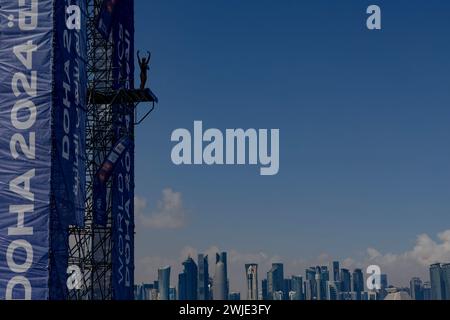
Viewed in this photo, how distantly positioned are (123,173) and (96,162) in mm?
3270

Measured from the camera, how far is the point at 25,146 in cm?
4219

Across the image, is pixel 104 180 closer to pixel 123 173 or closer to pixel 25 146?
pixel 123 173

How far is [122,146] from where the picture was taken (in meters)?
58.4

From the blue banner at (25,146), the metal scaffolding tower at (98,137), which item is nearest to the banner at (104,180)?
the metal scaffolding tower at (98,137)

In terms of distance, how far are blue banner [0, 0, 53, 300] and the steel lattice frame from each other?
1136 cm

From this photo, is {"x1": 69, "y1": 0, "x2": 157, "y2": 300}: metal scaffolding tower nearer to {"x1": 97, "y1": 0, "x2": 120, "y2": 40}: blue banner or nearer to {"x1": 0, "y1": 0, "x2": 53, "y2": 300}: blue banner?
{"x1": 97, "y1": 0, "x2": 120, "y2": 40}: blue banner

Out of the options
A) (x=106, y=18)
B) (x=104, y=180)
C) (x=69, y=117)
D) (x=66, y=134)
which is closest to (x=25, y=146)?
(x=66, y=134)

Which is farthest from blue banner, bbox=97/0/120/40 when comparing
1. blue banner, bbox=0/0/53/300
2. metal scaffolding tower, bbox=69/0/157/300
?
blue banner, bbox=0/0/53/300

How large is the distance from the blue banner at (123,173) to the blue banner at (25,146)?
621 inches

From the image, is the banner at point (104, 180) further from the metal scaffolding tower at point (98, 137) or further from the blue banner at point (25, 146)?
the blue banner at point (25, 146)

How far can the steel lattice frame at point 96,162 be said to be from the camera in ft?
179

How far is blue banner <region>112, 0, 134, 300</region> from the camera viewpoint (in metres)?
58.0
